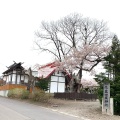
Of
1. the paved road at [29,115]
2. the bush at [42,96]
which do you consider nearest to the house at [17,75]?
the bush at [42,96]

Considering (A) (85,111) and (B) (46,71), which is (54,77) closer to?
(B) (46,71)

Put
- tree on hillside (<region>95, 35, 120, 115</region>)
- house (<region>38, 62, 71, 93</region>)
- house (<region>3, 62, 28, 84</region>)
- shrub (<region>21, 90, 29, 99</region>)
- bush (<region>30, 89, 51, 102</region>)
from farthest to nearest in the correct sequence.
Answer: house (<region>3, 62, 28, 84</region>) → house (<region>38, 62, 71, 93</region>) → shrub (<region>21, 90, 29, 99</region>) → bush (<region>30, 89, 51, 102</region>) → tree on hillside (<region>95, 35, 120, 115</region>)

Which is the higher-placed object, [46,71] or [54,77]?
[46,71]

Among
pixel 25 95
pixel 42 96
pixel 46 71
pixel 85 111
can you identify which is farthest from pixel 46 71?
pixel 85 111

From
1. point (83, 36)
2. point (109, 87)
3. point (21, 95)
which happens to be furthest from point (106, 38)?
point (109, 87)

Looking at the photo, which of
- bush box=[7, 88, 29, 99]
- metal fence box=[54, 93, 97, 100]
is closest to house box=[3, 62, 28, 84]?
bush box=[7, 88, 29, 99]

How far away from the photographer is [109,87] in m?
17.2

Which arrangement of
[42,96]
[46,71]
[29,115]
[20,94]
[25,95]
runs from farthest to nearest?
[46,71]
[20,94]
[25,95]
[42,96]
[29,115]

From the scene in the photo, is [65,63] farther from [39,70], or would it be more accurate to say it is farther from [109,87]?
[109,87]

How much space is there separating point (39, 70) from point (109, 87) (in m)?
25.4

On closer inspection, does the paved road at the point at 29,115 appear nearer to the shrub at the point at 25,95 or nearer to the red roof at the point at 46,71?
the shrub at the point at 25,95

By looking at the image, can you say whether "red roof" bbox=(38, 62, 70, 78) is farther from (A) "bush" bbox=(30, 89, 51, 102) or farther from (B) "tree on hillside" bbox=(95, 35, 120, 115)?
(B) "tree on hillside" bbox=(95, 35, 120, 115)

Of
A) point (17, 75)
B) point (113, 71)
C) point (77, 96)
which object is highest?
point (17, 75)

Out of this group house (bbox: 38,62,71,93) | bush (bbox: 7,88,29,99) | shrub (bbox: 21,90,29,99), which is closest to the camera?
shrub (bbox: 21,90,29,99)
